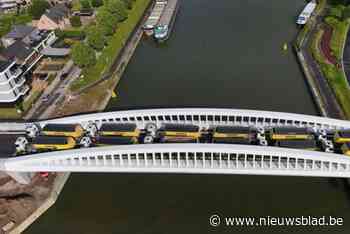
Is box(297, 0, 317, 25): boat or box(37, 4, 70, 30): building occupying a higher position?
box(297, 0, 317, 25): boat

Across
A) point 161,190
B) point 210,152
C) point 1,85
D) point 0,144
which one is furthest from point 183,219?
point 1,85

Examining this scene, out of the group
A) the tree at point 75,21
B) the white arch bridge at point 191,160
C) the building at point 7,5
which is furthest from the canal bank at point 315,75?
the building at point 7,5

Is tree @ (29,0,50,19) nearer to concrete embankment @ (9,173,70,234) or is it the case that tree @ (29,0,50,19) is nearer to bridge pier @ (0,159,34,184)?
bridge pier @ (0,159,34,184)

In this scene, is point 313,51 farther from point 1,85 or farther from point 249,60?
point 1,85

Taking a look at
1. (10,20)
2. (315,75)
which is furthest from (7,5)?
(315,75)

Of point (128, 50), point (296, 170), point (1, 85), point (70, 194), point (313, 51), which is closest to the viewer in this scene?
point (296, 170)

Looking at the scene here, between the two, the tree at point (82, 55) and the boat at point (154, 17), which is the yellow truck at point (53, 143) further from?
the boat at point (154, 17)

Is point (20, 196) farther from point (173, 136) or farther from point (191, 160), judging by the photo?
point (191, 160)

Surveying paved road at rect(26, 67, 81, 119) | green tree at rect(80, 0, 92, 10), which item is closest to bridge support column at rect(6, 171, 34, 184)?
paved road at rect(26, 67, 81, 119)
